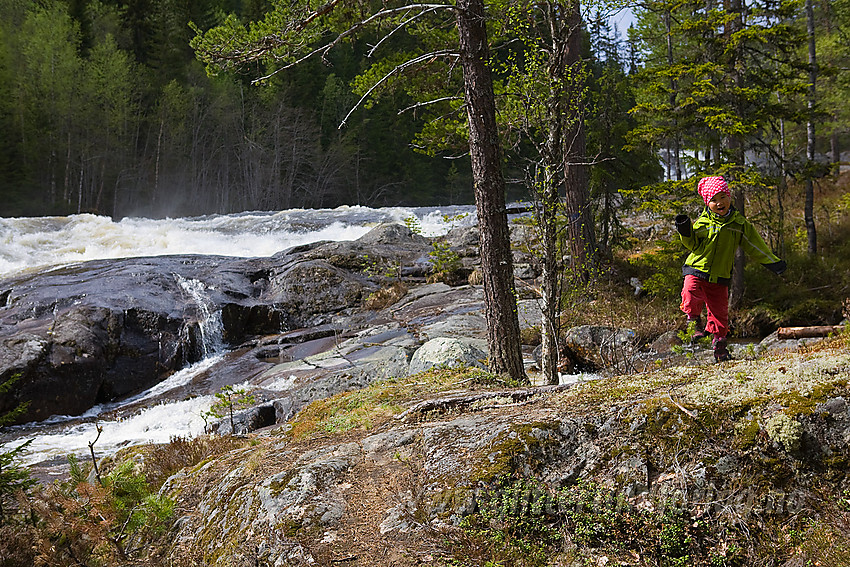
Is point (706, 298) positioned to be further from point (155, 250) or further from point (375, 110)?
point (375, 110)

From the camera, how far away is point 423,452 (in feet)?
11.7

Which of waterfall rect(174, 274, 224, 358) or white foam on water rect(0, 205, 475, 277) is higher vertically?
white foam on water rect(0, 205, 475, 277)

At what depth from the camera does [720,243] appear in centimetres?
468

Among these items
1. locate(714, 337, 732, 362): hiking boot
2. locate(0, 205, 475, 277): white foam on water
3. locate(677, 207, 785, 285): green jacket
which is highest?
locate(0, 205, 475, 277): white foam on water

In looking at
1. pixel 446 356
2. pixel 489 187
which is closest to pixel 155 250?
pixel 446 356

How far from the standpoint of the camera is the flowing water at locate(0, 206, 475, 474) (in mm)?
8750

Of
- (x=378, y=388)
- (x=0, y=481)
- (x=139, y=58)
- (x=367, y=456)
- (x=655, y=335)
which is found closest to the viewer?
(x=367, y=456)

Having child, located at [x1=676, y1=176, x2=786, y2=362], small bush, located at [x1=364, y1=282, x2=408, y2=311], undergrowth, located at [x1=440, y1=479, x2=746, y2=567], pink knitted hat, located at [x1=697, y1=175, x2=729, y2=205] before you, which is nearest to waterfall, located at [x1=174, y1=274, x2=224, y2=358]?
small bush, located at [x1=364, y1=282, x2=408, y2=311]

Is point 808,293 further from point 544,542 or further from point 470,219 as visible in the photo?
point 470,219

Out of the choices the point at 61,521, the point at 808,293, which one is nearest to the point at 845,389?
the point at 61,521

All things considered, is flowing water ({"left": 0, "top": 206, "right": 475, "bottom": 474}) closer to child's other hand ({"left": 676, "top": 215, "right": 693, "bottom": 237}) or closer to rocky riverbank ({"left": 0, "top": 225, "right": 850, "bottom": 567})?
rocky riverbank ({"left": 0, "top": 225, "right": 850, "bottom": 567})

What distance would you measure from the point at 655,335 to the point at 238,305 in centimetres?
923

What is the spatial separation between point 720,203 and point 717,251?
1.30ft

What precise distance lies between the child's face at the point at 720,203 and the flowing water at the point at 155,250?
124 inches
